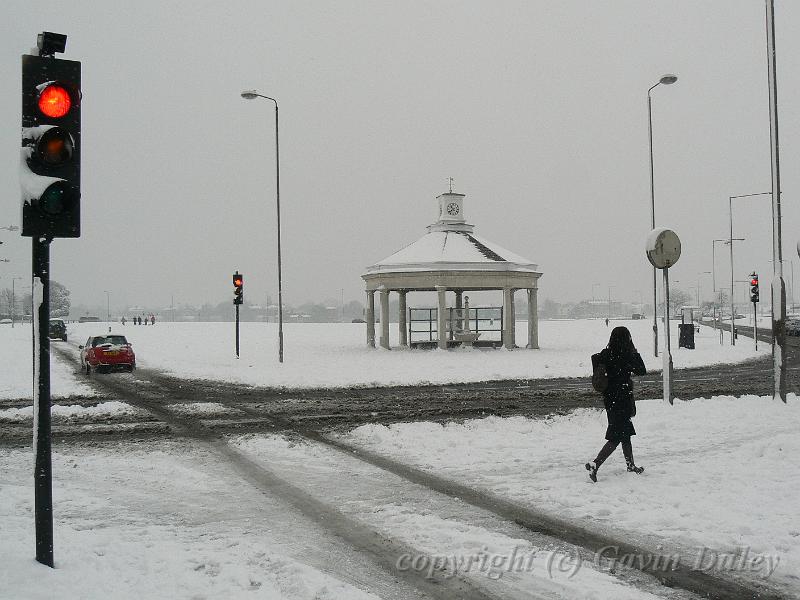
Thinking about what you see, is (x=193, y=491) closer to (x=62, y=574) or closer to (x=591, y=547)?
(x=62, y=574)

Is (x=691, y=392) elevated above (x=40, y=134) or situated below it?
below

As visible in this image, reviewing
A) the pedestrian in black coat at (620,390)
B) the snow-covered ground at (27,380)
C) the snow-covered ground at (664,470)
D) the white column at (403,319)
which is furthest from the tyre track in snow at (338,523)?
the white column at (403,319)

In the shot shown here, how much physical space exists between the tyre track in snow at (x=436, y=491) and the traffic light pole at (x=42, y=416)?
249 centimetres

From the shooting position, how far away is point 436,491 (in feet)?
26.3

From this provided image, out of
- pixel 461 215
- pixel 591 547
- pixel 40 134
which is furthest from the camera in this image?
pixel 461 215

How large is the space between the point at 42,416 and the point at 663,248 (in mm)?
12974

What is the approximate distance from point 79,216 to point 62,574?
8.69 ft

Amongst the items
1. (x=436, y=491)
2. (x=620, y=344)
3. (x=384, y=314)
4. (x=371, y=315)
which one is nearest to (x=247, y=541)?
(x=436, y=491)

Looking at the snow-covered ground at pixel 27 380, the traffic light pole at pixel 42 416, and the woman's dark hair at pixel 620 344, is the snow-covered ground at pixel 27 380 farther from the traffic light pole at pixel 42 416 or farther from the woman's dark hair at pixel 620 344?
the woman's dark hair at pixel 620 344

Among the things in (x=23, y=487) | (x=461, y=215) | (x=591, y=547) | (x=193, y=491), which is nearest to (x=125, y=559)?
(x=193, y=491)

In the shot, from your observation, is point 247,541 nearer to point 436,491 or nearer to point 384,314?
point 436,491

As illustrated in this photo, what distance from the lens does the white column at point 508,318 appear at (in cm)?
3378

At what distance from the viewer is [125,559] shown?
18.4 feet

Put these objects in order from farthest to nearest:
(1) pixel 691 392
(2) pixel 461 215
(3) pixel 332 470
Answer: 1. (2) pixel 461 215
2. (1) pixel 691 392
3. (3) pixel 332 470
